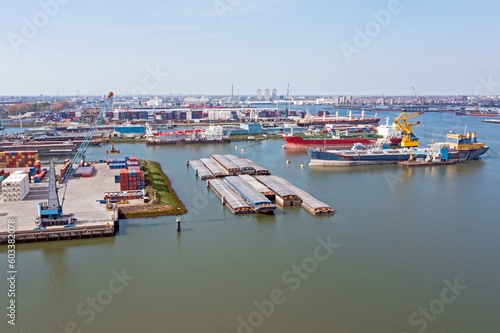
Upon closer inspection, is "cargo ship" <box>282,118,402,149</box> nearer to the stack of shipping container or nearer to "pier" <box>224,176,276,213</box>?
"pier" <box>224,176,276,213</box>

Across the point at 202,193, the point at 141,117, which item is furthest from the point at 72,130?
the point at 202,193

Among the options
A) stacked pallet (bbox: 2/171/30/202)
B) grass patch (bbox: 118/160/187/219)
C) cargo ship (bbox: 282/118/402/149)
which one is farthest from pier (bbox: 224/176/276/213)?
cargo ship (bbox: 282/118/402/149)

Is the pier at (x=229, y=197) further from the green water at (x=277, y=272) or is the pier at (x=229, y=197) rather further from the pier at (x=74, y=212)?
the pier at (x=74, y=212)

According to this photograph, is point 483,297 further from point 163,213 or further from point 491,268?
point 163,213

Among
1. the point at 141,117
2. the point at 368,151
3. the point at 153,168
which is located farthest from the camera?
the point at 141,117

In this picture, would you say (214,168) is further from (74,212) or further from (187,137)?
(187,137)

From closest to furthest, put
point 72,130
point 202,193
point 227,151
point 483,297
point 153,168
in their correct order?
point 483,297 → point 202,193 → point 153,168 → point 227,151 → point 72,130

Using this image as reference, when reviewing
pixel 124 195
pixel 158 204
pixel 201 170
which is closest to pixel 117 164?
pixel 201 170
